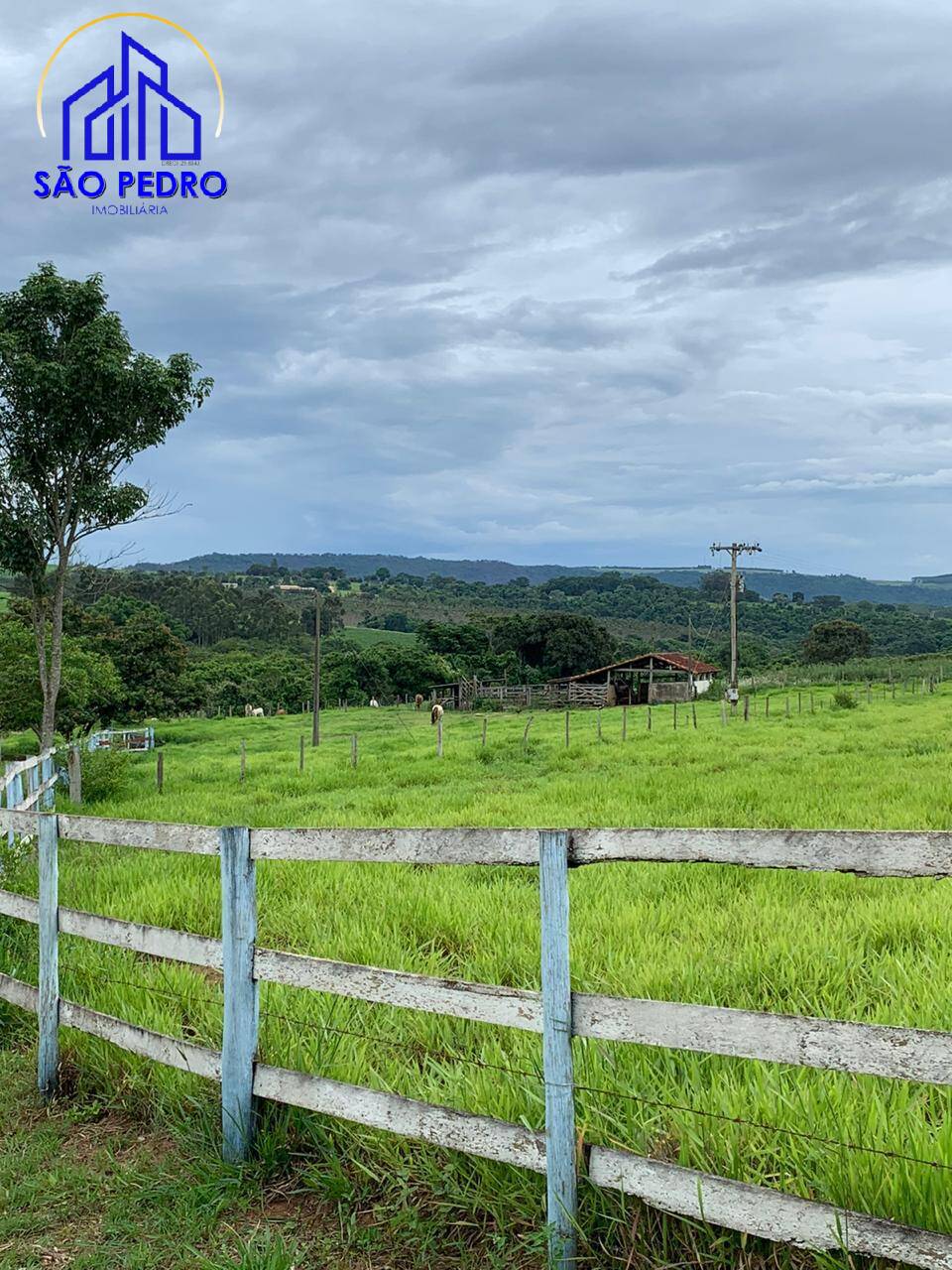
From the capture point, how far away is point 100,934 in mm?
5277

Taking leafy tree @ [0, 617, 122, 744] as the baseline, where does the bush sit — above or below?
below

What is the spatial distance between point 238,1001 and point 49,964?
177 cm

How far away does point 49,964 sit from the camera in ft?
18.4

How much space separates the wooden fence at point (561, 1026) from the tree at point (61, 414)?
2126 centimetres

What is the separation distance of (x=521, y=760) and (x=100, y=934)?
2037 cm

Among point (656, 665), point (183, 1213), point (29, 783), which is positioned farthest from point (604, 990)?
point (656, 665)

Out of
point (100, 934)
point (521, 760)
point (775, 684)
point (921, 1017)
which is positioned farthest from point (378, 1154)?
point (775, 684)

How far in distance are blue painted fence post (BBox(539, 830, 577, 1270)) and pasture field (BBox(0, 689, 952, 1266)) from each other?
0.37 ft

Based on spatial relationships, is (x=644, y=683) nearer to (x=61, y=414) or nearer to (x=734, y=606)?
(x=734, y=606)

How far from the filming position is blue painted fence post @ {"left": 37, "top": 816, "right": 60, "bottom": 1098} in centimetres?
548

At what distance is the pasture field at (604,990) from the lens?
3574 mm

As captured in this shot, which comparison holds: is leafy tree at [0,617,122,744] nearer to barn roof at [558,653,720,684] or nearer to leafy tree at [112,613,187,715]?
leafy tree at [112,613,187,715]

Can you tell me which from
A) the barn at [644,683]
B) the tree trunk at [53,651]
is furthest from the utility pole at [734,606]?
the tree trunk at [53,651]

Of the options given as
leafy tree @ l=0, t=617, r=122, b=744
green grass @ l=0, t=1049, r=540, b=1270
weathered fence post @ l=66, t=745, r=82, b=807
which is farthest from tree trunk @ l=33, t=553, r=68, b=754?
green grass @ l=0, t=1049, r=540, b=1270
